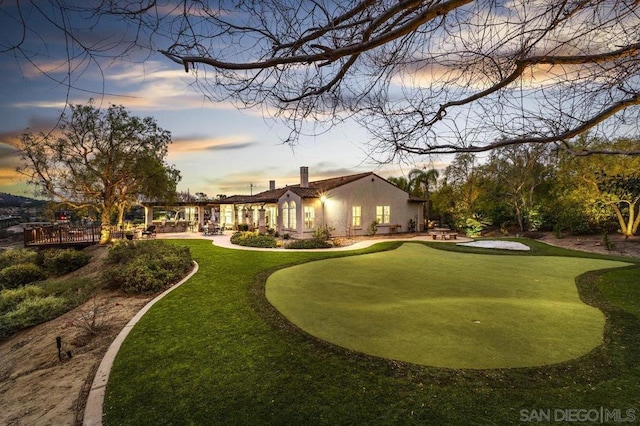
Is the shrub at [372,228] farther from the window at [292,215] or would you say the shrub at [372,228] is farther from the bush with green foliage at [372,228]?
the window at [292,215]

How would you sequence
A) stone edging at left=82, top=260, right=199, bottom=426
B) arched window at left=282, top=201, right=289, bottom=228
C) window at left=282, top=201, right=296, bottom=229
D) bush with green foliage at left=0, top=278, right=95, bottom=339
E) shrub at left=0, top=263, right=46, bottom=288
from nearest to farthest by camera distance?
1. stone edging at left=82, top=260, right=199, bottom=426
2. bush with green foliage at left=0, top=278, right=95, bottom=339
3. shrub at left=0, top=263, right=46, bottom=288
4. window at left=282, top=201, right=296, bottom=229
5. arched window at left=282, top=201, right=289, bottom=228

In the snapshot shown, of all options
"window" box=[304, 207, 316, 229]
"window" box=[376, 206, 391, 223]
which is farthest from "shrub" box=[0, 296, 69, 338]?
"window" box=[376, 206, 391, 223]

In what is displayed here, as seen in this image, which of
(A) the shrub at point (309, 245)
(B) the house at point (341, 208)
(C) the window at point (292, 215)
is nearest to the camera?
(A) the shrub at point (309, 245)

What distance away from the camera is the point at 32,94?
1.89 m

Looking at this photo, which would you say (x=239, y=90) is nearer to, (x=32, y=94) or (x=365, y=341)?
(x=32, y=94)

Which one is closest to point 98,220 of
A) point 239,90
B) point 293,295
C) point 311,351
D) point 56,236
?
point 56,236

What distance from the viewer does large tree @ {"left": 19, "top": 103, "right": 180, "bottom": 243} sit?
1962 cm

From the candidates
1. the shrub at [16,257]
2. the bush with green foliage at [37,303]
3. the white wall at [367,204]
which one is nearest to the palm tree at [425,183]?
the white wall at [367,204]

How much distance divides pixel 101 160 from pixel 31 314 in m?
15.0

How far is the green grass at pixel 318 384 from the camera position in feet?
11.9

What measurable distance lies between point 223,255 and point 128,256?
408 cm

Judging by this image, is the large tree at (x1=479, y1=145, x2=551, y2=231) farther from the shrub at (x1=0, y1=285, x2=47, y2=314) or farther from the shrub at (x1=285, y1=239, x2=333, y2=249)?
the shrub at (x1=0, y1=285, x2=47, y2=314)

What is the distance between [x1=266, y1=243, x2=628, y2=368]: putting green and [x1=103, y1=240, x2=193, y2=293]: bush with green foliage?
359 cm

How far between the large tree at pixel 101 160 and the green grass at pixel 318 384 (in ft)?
60.8
